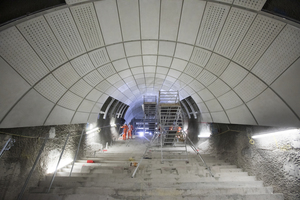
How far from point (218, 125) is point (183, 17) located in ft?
19.5

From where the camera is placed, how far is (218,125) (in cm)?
664

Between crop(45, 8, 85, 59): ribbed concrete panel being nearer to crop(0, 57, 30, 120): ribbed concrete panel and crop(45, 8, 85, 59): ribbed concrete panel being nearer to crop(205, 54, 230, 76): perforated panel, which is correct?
crop(0, 57, 30, 120): ribbed concrete panel

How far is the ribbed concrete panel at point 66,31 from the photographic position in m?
2.58

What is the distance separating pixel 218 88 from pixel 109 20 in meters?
4.43

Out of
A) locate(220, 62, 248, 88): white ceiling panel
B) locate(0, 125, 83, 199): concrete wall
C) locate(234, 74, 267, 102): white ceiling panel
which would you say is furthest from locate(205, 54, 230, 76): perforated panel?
locate(0, 125, 83, 199): concrete wall

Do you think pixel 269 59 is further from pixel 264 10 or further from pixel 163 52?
pixel 163 52

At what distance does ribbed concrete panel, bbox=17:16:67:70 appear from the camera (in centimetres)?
242

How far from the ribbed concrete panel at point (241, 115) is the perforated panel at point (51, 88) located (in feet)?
21.1

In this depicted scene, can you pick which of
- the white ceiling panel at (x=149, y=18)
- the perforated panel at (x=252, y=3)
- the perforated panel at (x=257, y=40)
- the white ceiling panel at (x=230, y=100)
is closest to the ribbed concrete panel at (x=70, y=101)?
the white ceiling panel at (x=149, y=18)

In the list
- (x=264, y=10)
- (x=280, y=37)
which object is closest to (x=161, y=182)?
(x=280, y=37)

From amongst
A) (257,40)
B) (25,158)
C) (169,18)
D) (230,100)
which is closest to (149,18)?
(169,18)

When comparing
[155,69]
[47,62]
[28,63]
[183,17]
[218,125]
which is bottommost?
[218,125]

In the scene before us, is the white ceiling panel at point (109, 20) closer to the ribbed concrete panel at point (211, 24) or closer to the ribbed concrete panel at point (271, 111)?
the ribbed concrete panel at point (211, 24)

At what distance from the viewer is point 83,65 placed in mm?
3930
